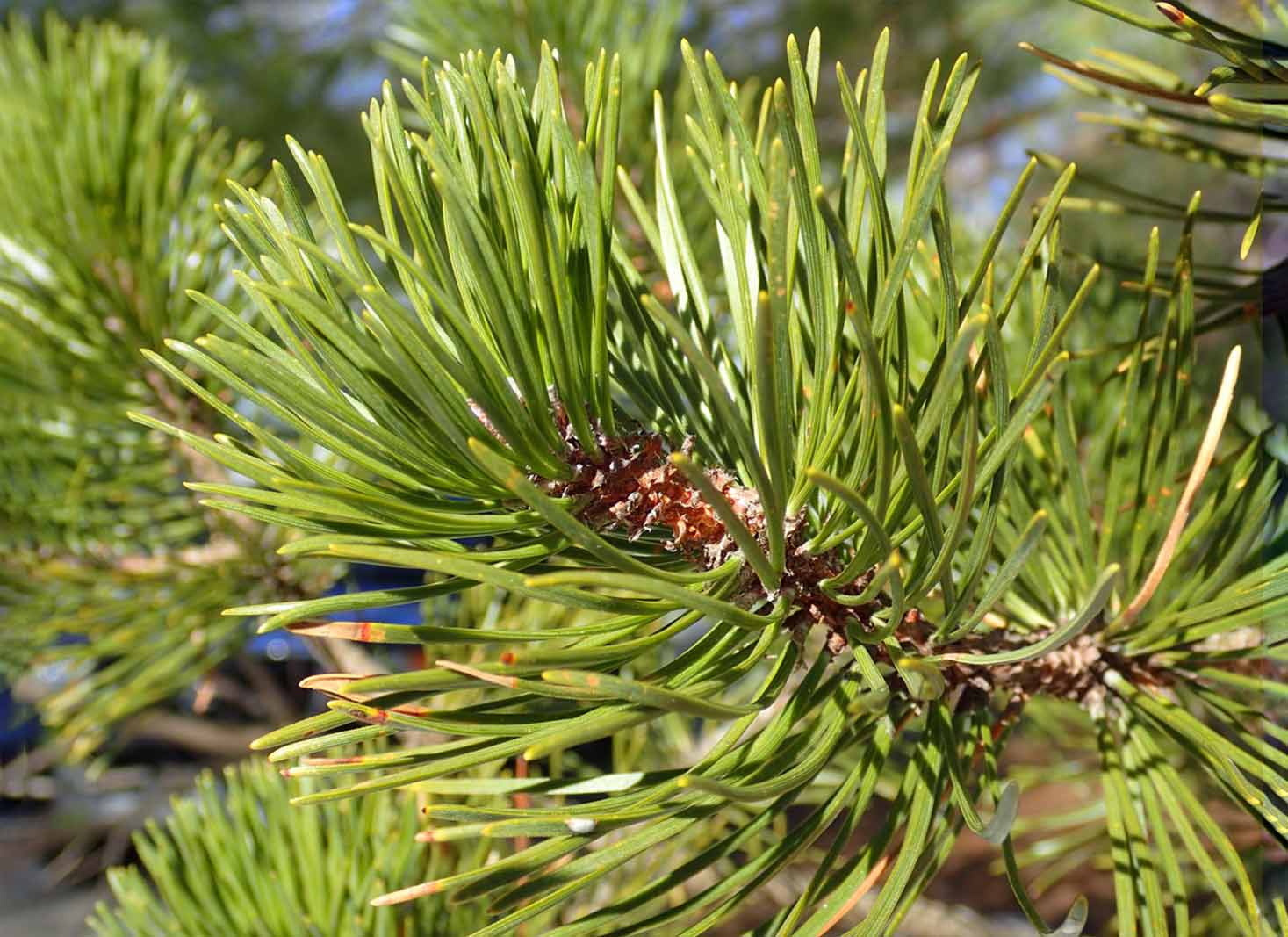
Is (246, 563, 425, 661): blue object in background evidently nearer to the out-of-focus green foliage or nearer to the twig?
the out-of-focus green foliage

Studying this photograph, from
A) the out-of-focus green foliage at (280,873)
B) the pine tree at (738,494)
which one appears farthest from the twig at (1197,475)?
the out-of-focus green foliage at (280,873)

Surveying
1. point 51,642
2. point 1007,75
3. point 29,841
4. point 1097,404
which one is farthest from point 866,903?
point 1007,75

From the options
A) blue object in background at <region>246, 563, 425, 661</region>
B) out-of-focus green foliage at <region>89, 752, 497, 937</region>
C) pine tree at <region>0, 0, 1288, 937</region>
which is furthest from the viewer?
blue object in background at <region>246, 563, 425, 661</region>

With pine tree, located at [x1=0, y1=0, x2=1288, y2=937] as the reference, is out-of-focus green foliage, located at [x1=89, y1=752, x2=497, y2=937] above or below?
below

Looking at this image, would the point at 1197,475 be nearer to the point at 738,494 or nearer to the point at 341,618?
the point at 738,494

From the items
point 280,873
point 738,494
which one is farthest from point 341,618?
point 738,494

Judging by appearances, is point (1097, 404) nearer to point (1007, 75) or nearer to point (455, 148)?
point (455, 148)

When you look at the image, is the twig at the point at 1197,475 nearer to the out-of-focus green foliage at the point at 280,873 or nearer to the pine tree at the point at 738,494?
the pine tree at the point at 738,494

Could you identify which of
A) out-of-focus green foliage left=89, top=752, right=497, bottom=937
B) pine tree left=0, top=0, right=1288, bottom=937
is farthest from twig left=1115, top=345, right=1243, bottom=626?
out-of-focus green foliage left=89, top=752, right=497, bottom=937

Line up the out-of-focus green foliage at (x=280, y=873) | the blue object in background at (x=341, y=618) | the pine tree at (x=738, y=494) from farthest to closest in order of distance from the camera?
the blue object in background at (x=341, y=618) < the out-of-focus green foliage at (x=280, y=873) < the pine tree at (x=738, y=494)
